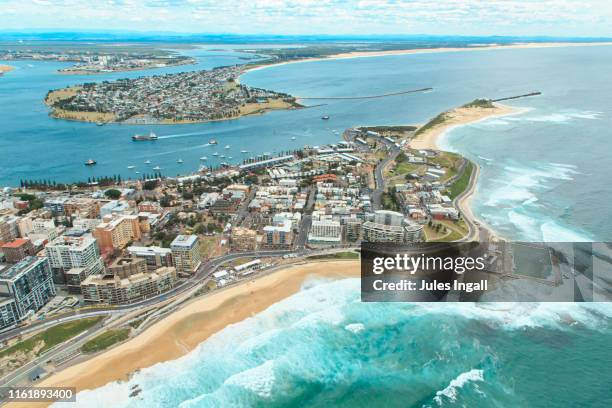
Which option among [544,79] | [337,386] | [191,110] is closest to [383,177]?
[337,386]

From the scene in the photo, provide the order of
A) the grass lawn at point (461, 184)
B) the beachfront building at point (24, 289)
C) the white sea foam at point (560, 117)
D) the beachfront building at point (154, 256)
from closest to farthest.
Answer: the beachfront building at point (24, 289) → the beachfront building at point (154, 256) → the grass lawn at point (461, 184) → the white sea foam at point (560, 117)

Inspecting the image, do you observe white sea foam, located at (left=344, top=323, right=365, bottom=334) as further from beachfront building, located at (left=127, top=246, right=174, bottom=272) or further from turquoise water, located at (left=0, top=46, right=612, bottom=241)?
turquoise water, located at (left=0, top=46, right=612, bottom=241)

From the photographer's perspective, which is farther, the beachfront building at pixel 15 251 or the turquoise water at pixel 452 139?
the turquoise water at pixel 452 139

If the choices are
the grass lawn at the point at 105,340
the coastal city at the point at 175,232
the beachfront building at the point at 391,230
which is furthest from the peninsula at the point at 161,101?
the grass lawn at the point at 105,340

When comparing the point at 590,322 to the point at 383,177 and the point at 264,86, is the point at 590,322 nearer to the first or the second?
the point at 383,177

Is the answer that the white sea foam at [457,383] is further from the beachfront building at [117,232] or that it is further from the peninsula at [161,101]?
the peninsula at [161,101]

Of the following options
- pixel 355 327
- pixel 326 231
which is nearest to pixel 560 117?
pixel 326 231

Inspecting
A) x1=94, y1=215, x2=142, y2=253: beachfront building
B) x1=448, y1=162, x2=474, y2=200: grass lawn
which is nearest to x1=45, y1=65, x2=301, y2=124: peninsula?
x1=448, y1=162, x2=474, y2=200: grass lawn
